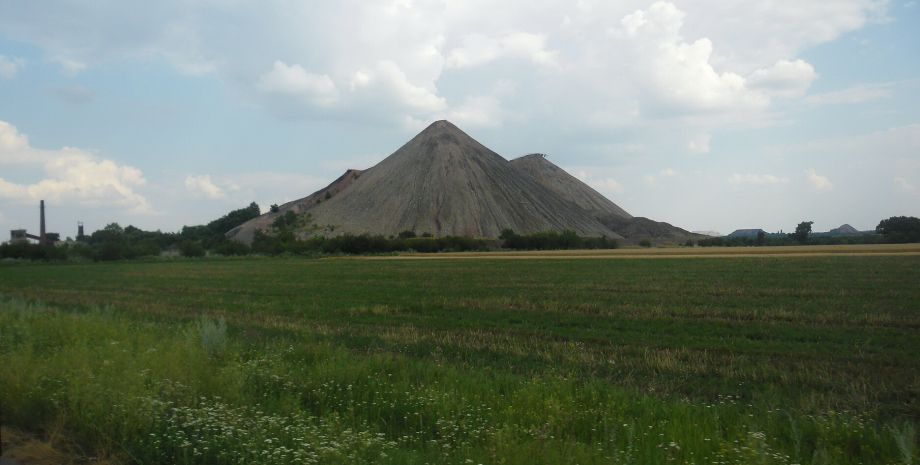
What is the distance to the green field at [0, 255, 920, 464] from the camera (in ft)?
18.2

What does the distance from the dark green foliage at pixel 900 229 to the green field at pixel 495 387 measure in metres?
88.2

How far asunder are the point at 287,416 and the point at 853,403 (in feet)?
23.2

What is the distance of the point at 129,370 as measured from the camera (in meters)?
7.73

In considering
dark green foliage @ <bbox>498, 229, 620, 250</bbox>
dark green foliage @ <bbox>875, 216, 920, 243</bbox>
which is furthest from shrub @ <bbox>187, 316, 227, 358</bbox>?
dark green foliage @ <bbox>875, 216, 920, 243</bbox>

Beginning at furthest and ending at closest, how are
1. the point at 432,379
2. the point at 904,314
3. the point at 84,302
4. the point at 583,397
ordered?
the point at 84,302 → the point at 904,314 → the point at 432,379 → the point at 583,397

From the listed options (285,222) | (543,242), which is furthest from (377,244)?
(285,222)

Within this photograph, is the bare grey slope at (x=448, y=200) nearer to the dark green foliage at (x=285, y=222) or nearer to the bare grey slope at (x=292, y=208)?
the dark green foliage at (x=285, y=222)

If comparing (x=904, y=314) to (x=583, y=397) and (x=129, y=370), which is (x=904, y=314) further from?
(x=129, y=370)

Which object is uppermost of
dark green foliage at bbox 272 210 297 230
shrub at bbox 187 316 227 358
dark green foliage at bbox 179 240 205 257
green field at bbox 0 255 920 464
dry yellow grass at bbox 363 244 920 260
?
dark green foliage at bbox 272 210 297 230

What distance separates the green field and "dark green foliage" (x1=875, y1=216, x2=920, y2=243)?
88.2 metres

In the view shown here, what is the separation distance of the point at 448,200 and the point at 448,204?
183 cm

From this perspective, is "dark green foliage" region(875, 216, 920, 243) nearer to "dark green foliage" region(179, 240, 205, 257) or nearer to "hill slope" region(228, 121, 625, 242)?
"hill slope" region(228, 121, 625, 242)

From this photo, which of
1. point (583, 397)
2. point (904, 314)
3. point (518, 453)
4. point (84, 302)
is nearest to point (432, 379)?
point (583, 397)

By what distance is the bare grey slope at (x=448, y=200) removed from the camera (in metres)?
132
